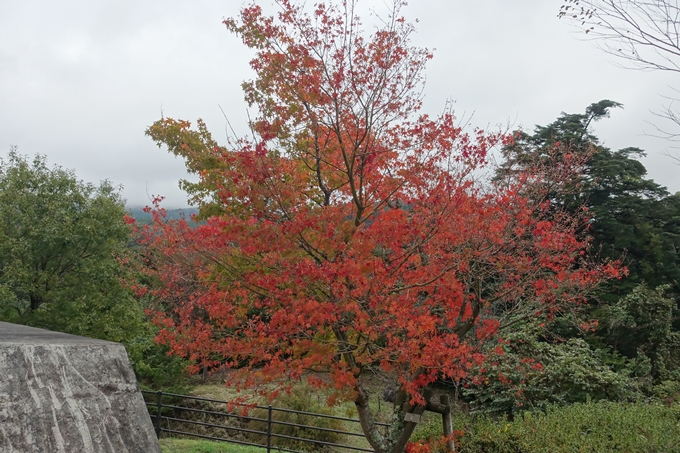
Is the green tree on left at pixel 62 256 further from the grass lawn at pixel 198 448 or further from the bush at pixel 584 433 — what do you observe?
the bush at pixel 584 433

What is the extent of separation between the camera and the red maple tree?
539 cm

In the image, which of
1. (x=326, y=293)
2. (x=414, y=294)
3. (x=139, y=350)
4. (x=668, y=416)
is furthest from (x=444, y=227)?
(x=139, y=350)

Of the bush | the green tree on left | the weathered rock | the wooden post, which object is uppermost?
the green tree on left

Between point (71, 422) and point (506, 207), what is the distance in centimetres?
588

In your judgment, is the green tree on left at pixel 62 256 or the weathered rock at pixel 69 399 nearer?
Answer: the weathered rock at pixel 69 399

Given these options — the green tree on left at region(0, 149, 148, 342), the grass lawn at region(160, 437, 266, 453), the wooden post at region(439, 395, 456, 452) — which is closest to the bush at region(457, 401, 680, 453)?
the wooden post at region(439, 395, 456, 452)

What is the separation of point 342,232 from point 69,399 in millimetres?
3684

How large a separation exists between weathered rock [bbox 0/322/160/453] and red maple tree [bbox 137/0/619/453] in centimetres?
238

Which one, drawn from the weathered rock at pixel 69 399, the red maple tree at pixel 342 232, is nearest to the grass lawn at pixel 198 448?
the red maple tree at pixel 342 232

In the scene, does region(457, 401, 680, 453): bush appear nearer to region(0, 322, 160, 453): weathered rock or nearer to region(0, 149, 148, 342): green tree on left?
region(0, 322, 160, 453): weathered rock

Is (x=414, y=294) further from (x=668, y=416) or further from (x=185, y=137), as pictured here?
(x=668, y=416)

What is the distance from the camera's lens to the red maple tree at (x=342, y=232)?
539cm

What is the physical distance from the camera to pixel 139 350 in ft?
41.7

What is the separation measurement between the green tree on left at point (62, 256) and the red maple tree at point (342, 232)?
6358mm
